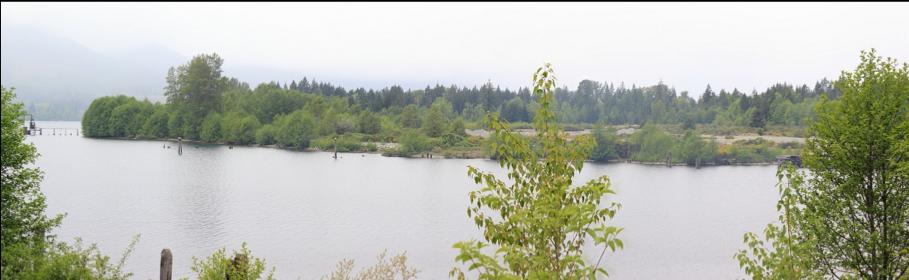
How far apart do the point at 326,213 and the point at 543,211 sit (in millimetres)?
47088

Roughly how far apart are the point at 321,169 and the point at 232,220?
4887 centimetres

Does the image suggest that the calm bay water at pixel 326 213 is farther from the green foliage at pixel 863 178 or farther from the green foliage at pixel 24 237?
the green foliage at pixel 24 237

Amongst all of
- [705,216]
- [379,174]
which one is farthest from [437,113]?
[705,216]

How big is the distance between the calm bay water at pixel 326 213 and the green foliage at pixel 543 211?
15.8ft

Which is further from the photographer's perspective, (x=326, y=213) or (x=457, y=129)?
(x=457, y=129)

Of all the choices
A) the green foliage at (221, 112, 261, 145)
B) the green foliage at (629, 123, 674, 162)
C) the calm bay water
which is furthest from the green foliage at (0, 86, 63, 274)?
the green foliage at (221, 112, 261, 145)

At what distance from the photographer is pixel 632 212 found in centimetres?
6141

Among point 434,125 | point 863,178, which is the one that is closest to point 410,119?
point 434,125

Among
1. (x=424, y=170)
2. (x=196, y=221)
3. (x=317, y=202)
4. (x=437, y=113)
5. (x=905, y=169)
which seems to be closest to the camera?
(x=905, y=169)

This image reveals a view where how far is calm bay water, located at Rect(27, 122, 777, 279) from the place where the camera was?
127ft

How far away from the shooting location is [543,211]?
8.41 metres

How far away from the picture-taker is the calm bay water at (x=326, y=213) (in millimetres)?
38812

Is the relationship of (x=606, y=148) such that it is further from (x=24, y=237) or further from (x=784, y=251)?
(x=24, y=237)

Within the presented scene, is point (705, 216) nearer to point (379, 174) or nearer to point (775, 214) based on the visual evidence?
point (775, 214)
